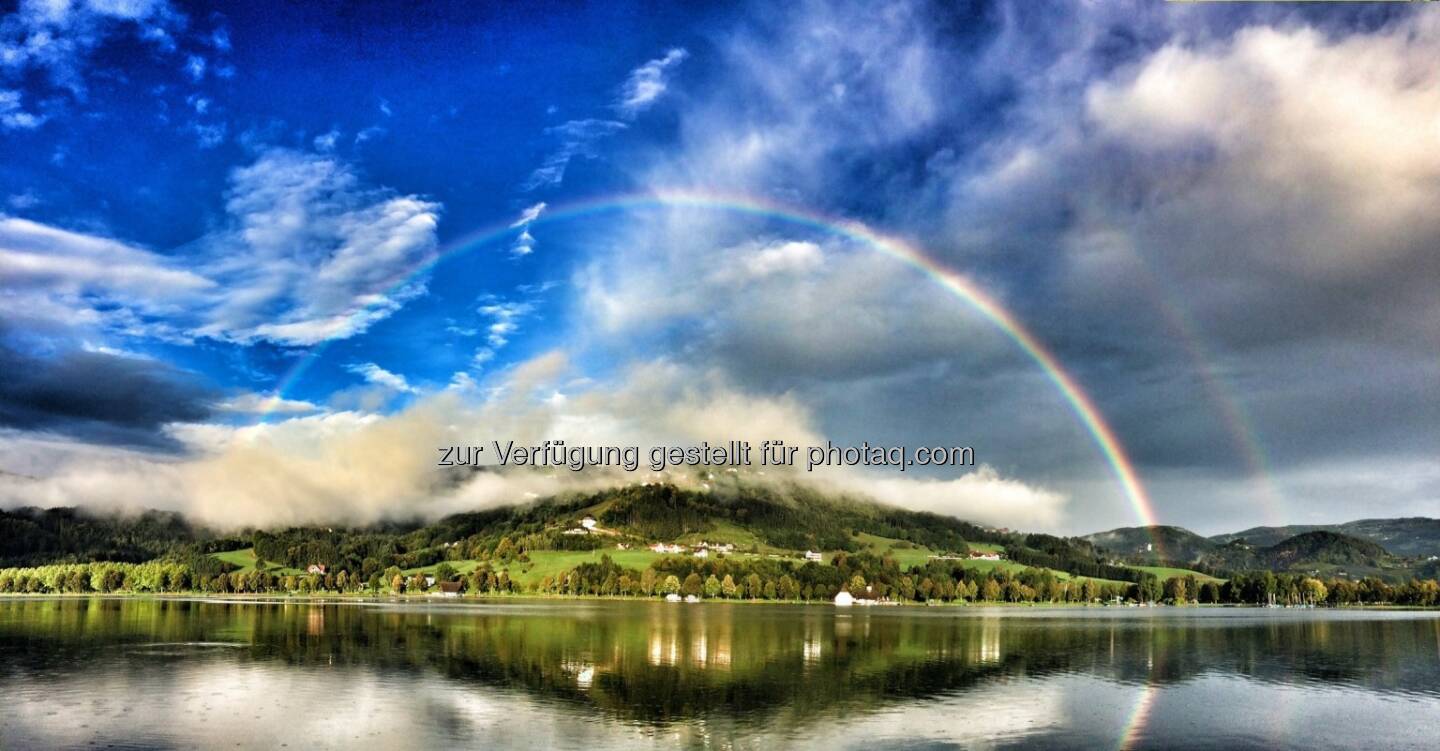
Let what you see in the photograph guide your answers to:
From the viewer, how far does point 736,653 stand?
280ft

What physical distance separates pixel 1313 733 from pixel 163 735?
189ft

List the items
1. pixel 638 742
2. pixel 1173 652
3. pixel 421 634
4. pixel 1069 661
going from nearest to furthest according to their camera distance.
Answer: pixel 638 742 → pixel 1069 661 → pixel 1173 652 → pixel 421 634

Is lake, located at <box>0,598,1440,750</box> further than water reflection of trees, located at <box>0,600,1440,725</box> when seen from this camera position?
No

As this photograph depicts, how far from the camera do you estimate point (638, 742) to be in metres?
43.1

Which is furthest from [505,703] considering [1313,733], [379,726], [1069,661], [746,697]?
[1069,661]

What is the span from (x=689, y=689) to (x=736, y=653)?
2527 cm

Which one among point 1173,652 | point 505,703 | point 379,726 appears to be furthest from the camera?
point 1173,652

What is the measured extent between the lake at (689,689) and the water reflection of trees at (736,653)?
47cm

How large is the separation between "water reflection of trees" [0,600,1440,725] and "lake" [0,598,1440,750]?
1.55 feet

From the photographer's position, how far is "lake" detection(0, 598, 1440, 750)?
45812 millimetres

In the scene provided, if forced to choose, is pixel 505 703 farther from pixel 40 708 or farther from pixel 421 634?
pixel 421 634

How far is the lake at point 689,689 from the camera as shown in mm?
45812

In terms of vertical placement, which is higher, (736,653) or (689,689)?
(689,689)

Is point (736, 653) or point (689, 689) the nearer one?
point (689, 689)
